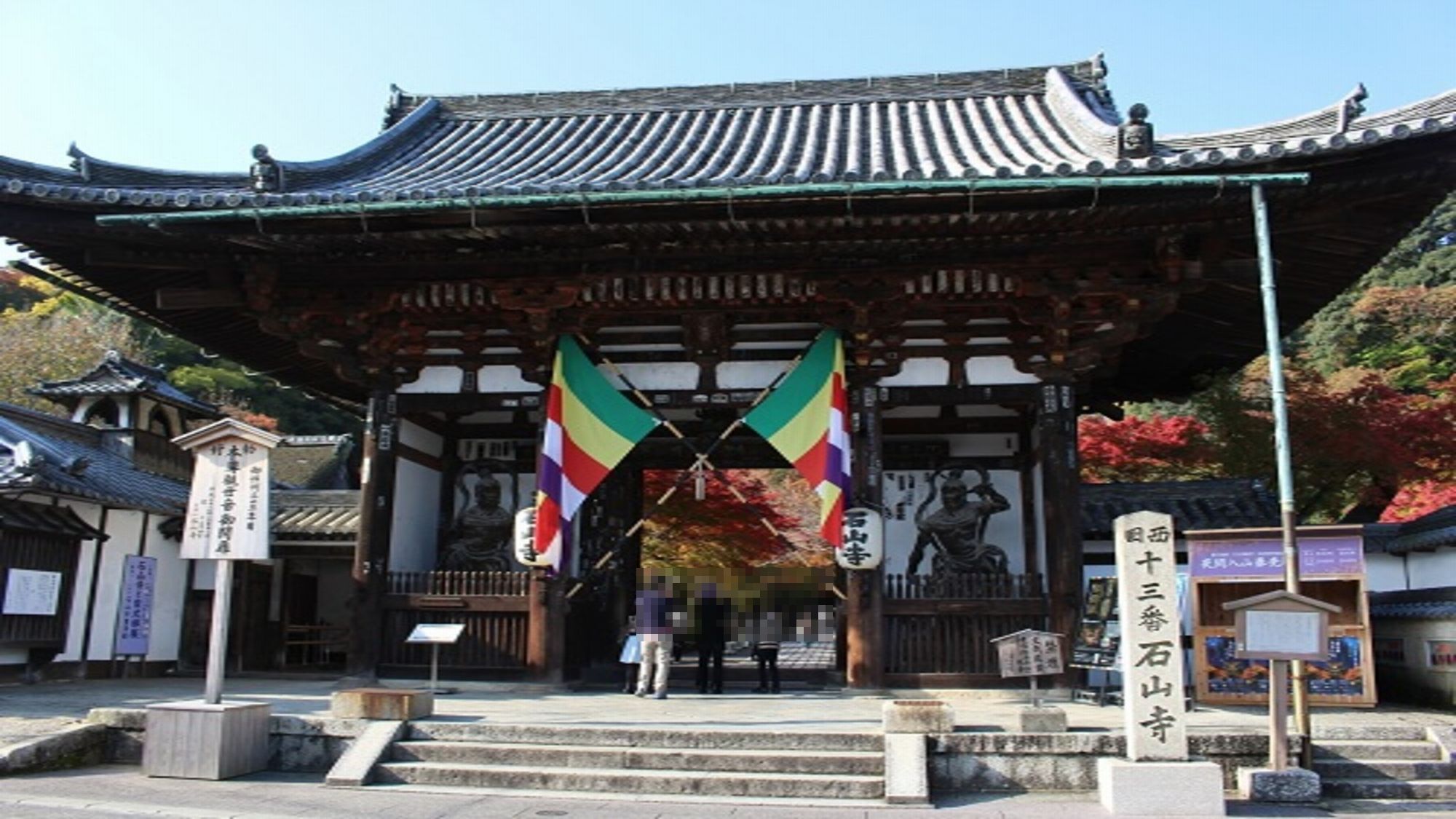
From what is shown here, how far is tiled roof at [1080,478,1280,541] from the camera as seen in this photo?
12.4 meters

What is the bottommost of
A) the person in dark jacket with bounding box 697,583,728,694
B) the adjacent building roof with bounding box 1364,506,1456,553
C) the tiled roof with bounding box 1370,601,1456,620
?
the person in dark jacket with bounding box 697,583,728,694

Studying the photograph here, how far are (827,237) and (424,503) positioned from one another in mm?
6160

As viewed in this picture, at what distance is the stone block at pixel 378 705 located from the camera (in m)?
7.84

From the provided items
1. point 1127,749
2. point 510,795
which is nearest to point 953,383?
point 1127,749

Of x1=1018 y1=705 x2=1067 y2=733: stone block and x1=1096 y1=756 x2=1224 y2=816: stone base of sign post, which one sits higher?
x1=1018 y1=705 x2=1067 y2=733: stone block

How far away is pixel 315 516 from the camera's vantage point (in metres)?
16.1

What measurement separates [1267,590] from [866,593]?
3805mm

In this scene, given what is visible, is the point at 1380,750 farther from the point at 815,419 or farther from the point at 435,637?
the point at 435,637

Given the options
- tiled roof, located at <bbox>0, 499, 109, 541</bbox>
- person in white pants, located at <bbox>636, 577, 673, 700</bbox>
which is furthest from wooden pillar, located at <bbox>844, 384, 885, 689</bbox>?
tiled roof, located at <bbox>0, 499, 109, 541</bbox>

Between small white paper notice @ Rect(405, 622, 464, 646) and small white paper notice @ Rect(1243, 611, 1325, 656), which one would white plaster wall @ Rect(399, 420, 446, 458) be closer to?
small white paper notice @ Rect(405, 622, 464, 646)

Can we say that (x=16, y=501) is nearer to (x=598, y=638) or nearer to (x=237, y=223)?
(x=237, y=223)

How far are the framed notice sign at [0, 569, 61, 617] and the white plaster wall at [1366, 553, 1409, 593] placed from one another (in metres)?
14.7

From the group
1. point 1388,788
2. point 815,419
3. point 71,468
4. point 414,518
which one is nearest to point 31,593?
point 71,468

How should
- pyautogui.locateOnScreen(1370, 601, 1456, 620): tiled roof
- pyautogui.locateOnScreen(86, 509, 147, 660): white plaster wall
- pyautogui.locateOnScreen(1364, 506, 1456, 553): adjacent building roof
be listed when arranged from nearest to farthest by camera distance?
pyautogui.locateOnScreen(1370, 601, 1456, 620): tiled roof < pyautogui.locateOnScreen(1364, 506, 1456, 553): adjacent building roof < pyautogui.locateOnScreen(86, 509, 147, 660): white plaster wall
